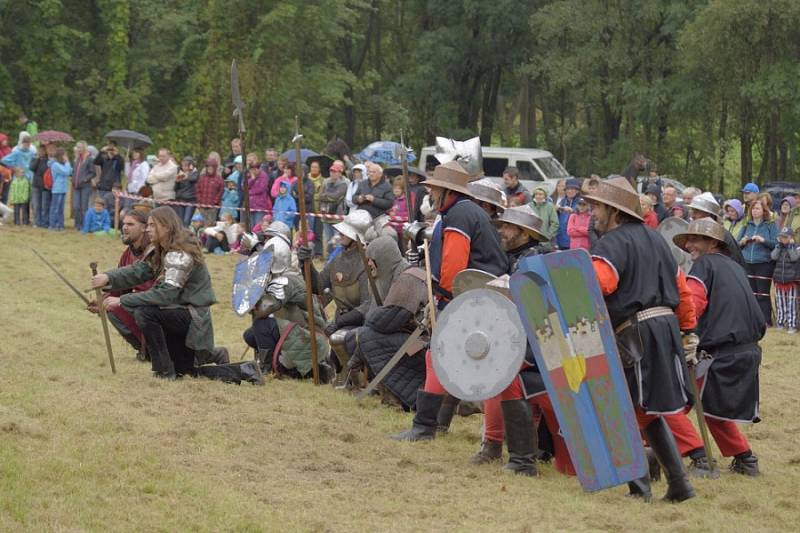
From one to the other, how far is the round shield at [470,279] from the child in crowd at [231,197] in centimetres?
1269

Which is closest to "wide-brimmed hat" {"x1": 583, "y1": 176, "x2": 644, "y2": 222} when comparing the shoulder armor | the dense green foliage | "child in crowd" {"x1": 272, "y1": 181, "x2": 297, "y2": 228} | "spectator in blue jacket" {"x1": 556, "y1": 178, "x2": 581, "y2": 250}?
the shoulder armor

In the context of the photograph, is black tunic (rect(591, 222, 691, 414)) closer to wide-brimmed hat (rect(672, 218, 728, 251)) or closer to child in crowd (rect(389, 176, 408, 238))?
wide-brimmed hat (rect(672, 218, 728, 251))

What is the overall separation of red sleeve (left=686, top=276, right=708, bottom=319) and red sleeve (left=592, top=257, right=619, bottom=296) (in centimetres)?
120

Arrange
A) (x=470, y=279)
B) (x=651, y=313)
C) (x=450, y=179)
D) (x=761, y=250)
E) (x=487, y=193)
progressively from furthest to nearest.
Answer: (x=761, y=250) → (x=487, y=193) → (x=450, y=179) → (x=470, y=279) → (x=651, y=313)

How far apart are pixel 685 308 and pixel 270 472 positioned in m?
2.29

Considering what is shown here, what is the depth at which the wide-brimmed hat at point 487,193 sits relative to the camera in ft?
26.5

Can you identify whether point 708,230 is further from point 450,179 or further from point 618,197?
point 450,179

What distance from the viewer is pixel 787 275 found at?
584 inches

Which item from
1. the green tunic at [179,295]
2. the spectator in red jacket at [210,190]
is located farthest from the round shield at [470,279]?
the spectator in red jacket at [210,190]

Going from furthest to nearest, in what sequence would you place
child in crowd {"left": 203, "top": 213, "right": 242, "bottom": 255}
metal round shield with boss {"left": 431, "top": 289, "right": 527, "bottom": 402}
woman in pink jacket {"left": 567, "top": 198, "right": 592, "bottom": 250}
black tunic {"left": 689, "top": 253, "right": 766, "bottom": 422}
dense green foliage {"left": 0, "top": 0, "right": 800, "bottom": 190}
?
1. dense green foliage {"left": 0, "top": 0, "right": 800, "bottom": 190}
2. child in crowd {"left": 203, "top": 213, "right": 242, "bottom": 255}
3. woman in pink jacket {"left": 567, "top": 198, "right": 592, "bottom": 250}
4. black tunic {"left": 689, "top": 253, "right": 766, "bottom": 422}
5. metal round shield with boss {"left": 431, "top": 289, "right": 527, "bottom": 402}

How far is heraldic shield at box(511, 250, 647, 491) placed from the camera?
6410 mm

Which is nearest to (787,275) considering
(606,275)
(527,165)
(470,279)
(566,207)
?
(566,207)

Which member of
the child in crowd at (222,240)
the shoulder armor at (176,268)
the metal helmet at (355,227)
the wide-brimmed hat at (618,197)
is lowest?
the child in crowd at (222,240)

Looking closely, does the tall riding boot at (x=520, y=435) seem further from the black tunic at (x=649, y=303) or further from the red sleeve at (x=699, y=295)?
the red sleeve at (x=699, y=295)
